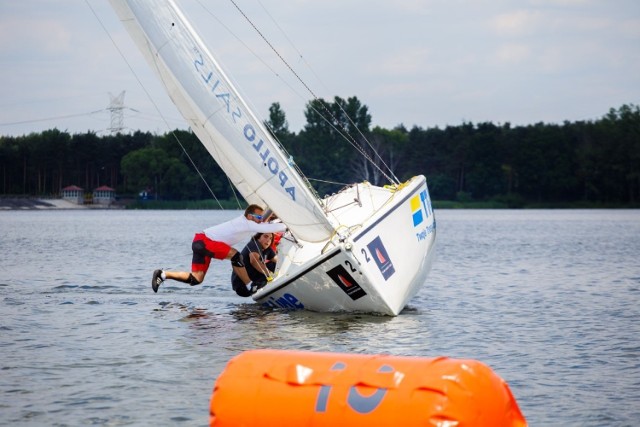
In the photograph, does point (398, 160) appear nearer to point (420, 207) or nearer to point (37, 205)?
point (37, 205)

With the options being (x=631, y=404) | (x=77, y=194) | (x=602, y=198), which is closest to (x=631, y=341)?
(x=631, y=404)

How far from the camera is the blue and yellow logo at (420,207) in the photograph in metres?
17.2

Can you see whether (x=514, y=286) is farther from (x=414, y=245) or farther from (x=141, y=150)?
(x=141, y=150)

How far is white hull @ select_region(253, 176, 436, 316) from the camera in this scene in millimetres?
15531

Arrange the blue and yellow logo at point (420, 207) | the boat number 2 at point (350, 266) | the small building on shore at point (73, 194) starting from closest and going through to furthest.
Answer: the boat number 2 at point (350, 266)
the blue and yellow logo at point (420, 207)
the small building on shore at point (73, 194)

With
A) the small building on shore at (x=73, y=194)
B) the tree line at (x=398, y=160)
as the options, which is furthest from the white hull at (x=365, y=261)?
the small building on shore at (x=73, y=194)

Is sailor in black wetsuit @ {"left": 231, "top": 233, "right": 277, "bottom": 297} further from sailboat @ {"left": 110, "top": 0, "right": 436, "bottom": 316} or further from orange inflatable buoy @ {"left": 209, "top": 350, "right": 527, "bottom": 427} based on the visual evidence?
orange inflatable buoy @ {"left": 209, "top": 350, "right": 527, "bottom": 427}

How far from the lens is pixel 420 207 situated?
Answer: 17.5 meters

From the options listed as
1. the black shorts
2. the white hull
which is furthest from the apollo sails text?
the black shorts

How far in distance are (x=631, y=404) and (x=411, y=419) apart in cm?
430

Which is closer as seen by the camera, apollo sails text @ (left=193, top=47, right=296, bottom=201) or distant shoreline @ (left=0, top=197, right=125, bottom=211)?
apollo sails text @ (left=193, top=47, right=296, bottom=201)

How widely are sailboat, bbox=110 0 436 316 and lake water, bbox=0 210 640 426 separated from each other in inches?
22.2

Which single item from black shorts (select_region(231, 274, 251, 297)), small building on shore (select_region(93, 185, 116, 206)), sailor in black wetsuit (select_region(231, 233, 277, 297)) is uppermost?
small building on shore (select_region(93, 185, 116, 206))

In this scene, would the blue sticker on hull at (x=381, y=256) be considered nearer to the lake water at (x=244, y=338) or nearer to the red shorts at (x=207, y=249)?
the lake water at (x=244, y=338)
